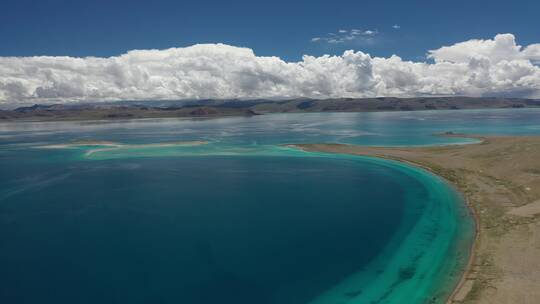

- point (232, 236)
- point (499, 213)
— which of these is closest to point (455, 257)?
point (499, 213)

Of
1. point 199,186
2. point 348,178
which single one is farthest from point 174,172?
point 348,178

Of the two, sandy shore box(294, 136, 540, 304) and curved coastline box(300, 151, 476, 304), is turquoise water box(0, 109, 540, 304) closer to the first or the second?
curved coastline box(300, 151, 476, 304)

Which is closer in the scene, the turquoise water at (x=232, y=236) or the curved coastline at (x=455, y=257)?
the curved coastline at (x=455, y=257)

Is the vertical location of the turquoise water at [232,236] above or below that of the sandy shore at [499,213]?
below

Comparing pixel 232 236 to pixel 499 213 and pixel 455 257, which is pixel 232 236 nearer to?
pixel 455 257

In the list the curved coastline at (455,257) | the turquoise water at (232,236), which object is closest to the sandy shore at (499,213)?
the curved coastline at (455,257)

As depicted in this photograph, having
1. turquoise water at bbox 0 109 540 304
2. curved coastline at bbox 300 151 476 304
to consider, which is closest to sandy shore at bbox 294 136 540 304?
curved coastline at bbox 300 151 476 304

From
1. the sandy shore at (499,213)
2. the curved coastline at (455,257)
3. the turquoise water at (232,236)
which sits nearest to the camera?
the curved coastline at (455,257)

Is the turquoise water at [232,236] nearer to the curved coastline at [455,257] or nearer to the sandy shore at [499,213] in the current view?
the curved coastline at [455,257]
